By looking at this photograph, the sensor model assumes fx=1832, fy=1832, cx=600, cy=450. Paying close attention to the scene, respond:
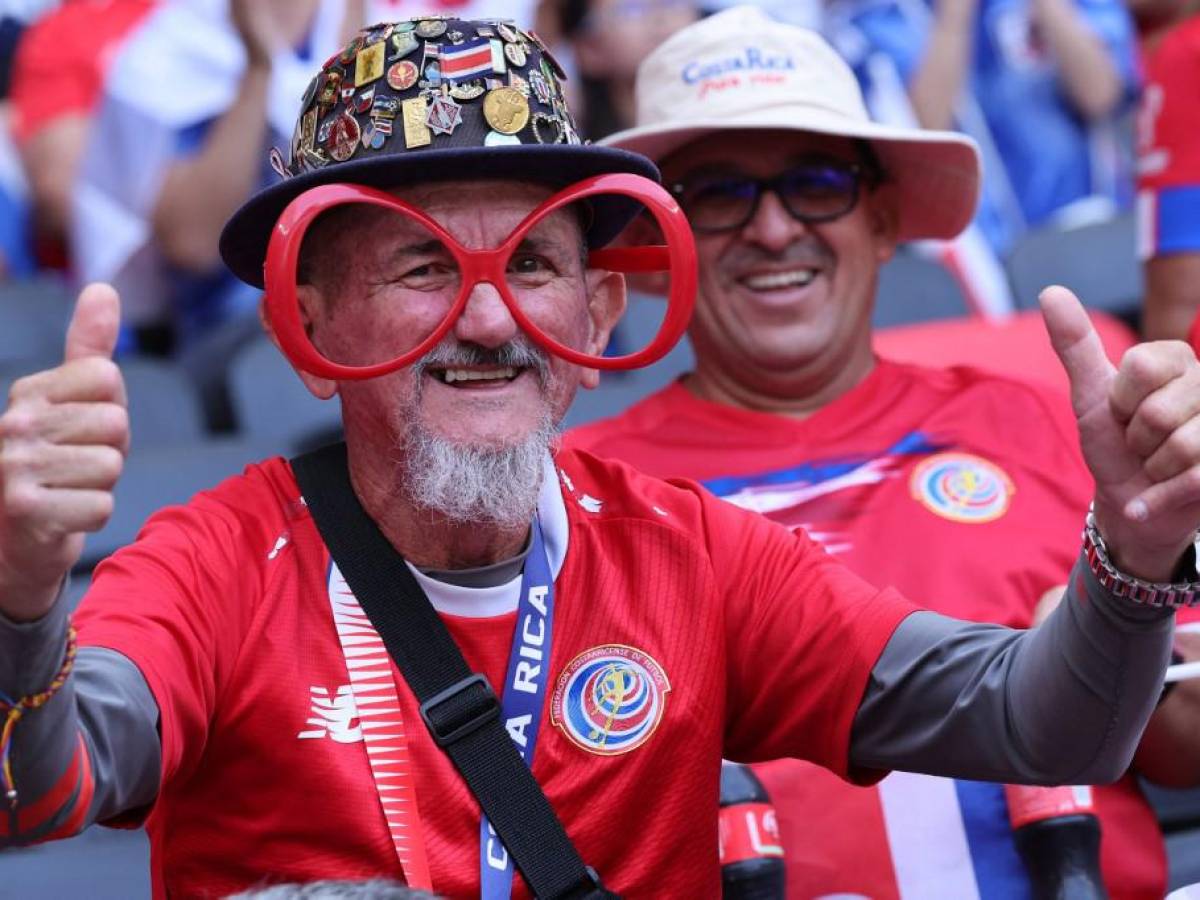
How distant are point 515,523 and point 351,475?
0.79 feet

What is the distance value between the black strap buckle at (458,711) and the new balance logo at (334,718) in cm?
8

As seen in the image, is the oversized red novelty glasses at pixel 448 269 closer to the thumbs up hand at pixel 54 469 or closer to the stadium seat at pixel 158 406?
the thumbs up hand at pixel 54 469

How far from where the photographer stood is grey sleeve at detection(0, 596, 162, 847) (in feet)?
5.08

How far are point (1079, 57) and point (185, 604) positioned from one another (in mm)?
4425

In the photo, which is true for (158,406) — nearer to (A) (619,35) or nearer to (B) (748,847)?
(A) (619,35)

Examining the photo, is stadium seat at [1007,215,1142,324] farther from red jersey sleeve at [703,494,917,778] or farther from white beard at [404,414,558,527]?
white beard at [404,414,558,527]

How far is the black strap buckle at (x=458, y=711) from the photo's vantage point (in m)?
2.01

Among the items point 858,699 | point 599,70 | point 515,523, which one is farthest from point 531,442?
point 599,70

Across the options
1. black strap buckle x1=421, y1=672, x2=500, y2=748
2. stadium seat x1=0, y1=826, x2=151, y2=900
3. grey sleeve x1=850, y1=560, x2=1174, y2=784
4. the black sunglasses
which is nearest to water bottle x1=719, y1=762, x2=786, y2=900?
grey sleeve x1=850, y1=560, x2=1174, y2=784

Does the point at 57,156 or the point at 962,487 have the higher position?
the point at 57,156

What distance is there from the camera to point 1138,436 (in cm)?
171

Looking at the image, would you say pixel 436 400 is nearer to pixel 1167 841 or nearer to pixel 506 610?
pixel 506 610

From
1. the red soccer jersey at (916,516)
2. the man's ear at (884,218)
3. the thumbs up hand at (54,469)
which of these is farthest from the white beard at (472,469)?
the man's ear at (884,218)

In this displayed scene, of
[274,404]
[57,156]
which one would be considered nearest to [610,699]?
[274,404]
